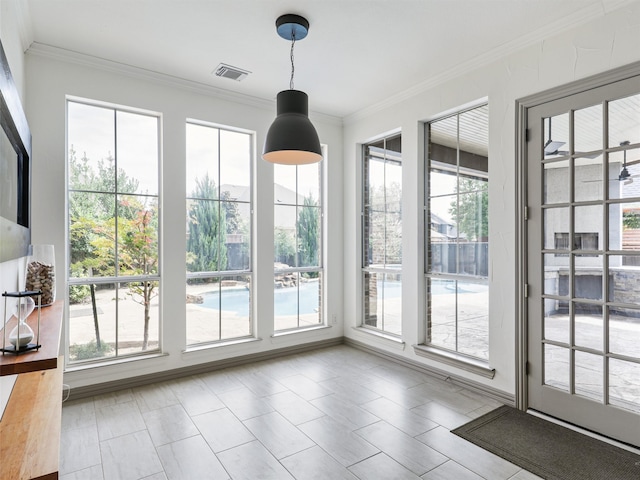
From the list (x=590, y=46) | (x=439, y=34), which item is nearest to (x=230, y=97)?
(x=439, y=34)

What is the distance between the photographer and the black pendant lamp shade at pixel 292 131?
2506 millimetres

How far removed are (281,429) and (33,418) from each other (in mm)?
1633

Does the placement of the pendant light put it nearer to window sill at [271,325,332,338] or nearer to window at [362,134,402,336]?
window at [362,134,402,336]

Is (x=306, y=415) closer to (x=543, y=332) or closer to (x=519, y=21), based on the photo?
(x=543, y=332)

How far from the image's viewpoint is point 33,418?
1513mm

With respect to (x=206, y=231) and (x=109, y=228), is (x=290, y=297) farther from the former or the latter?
(x=109, y=228)

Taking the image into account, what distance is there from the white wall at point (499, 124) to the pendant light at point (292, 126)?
3.93 ft

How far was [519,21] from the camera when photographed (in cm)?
275

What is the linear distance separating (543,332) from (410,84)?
8.50 feet

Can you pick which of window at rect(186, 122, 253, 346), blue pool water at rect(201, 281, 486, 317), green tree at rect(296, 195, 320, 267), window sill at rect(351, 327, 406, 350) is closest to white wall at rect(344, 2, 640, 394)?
window sill at rect(351, 327, 406, 350)

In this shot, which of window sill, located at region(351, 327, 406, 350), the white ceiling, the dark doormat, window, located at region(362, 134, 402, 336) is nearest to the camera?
the dark doormat

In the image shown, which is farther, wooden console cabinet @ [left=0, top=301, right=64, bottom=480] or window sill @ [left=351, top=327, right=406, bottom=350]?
window sill @ [left=351, top=327, right=406, bottom=350]

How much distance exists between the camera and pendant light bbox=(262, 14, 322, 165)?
2.51m

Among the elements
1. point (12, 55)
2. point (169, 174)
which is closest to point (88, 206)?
point (169, 174)
